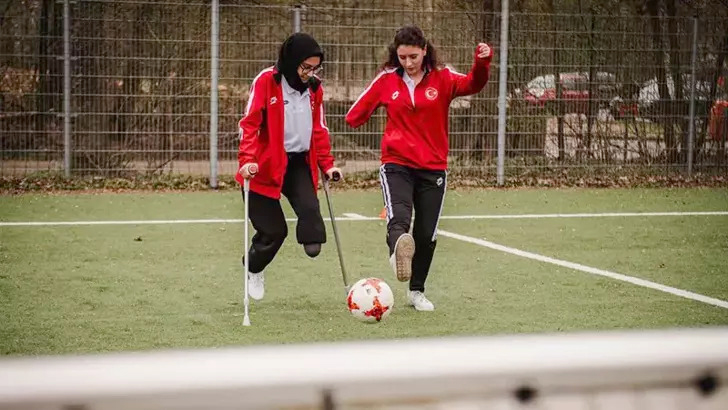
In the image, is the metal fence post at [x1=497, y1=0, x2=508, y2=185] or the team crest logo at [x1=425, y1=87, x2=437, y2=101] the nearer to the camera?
the team crest logo at [x1=425, y1=87, x2=437, y2=101]

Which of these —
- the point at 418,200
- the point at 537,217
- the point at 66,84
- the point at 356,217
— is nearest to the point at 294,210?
the point at 418,200

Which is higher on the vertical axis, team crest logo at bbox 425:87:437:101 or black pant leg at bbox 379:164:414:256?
team crest logo at bbox 425:87:437:101

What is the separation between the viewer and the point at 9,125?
47.1 feet

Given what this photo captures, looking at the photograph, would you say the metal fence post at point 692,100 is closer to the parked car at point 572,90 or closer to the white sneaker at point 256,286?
the parked car at point 572,90

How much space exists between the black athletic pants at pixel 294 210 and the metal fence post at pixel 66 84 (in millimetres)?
7737

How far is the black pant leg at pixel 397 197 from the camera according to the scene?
724 cm

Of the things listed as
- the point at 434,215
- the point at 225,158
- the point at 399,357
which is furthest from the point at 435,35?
the point at 399,357

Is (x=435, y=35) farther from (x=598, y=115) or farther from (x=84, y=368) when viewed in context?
(x=84, y=368)

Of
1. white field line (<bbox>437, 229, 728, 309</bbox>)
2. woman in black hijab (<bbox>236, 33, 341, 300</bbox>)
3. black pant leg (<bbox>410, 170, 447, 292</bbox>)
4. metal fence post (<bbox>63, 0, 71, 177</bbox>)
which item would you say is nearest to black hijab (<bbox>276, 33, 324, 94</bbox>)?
woman in black hijab (<bbox>236, 33, 341, 300</bbox>)

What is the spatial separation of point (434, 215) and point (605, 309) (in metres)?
1.24

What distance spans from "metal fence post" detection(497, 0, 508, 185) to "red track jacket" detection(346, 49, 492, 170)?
821cm

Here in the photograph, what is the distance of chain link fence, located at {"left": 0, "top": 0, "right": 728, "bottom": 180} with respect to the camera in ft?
47.5

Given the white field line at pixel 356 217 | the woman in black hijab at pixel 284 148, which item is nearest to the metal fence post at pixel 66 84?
the white field line at pixel 356 217

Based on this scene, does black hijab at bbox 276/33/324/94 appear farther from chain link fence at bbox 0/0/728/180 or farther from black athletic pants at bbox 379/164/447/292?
chain link fence at bbox 0/0/728/180
